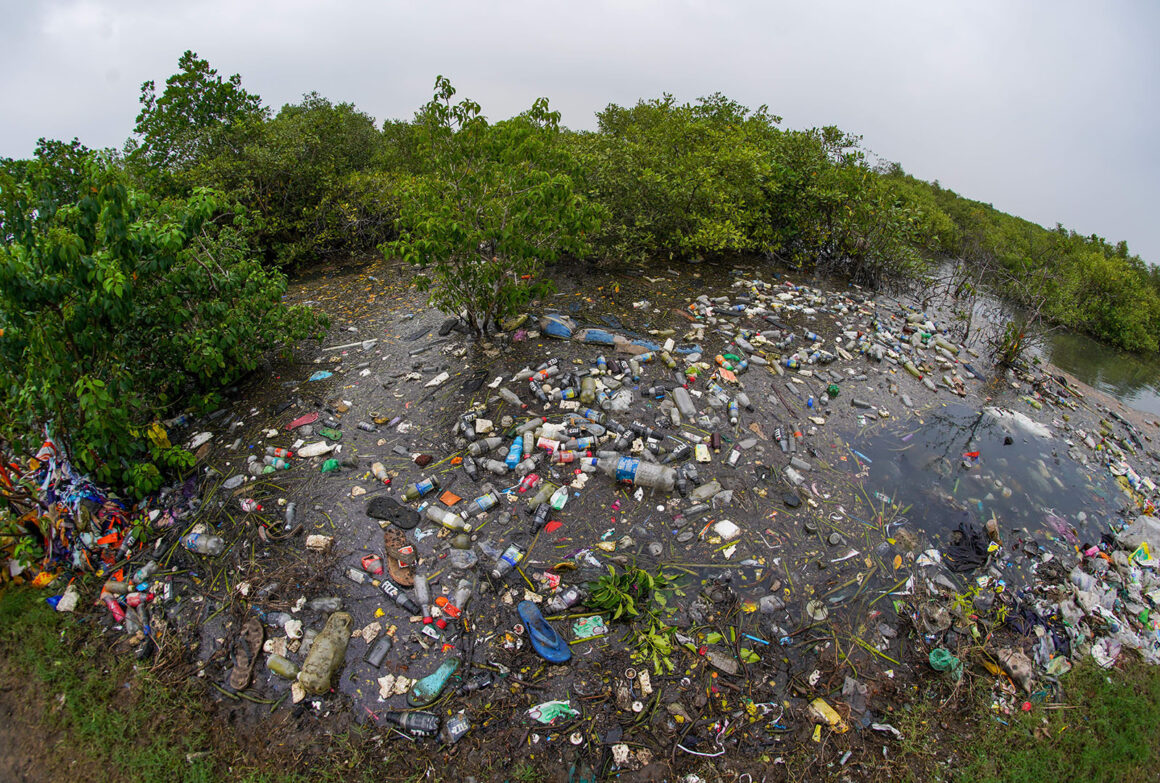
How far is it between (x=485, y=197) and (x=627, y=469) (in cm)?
285

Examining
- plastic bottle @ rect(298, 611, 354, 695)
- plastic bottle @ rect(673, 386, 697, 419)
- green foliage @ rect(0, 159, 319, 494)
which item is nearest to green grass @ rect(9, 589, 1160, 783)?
plastic bottle @ rect(298, 611, 354, 695)

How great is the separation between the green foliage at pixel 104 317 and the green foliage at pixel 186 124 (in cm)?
479

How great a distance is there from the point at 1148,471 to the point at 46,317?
9.12 m

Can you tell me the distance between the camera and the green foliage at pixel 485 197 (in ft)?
14.4

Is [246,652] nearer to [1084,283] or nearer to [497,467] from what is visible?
[497,467]

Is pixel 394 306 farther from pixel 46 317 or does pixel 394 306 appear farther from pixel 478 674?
Answer: pixel 478 674

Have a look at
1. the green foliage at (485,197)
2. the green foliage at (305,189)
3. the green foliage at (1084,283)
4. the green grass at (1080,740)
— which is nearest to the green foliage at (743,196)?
the green foliage at (1084,283)

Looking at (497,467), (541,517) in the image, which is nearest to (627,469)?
(541,517)

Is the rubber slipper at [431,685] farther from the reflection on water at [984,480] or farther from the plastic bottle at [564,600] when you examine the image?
the reflection on water at [984,480]

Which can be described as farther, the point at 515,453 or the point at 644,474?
the point at 515,453

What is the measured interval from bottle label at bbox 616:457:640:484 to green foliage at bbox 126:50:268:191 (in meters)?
8.09

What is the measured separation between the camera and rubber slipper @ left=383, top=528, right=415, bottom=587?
3.07 metres

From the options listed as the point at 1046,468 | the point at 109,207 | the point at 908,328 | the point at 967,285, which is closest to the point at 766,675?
the point at 1046,468

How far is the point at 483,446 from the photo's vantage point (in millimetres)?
3865
